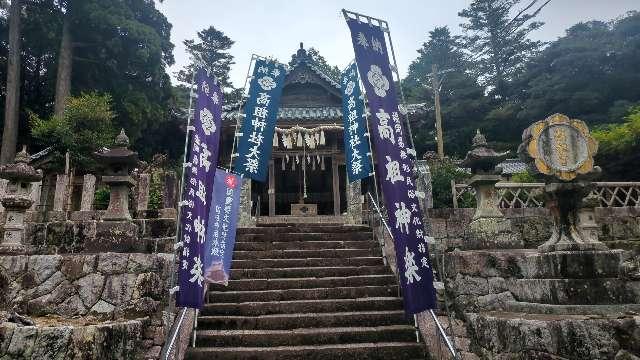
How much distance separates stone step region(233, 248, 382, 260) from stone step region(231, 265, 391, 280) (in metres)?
0.85

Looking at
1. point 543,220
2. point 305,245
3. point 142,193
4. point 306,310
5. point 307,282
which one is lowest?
point 306,310

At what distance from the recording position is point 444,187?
13.8 metres

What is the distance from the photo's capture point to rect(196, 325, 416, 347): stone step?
6.32m

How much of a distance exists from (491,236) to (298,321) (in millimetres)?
4206

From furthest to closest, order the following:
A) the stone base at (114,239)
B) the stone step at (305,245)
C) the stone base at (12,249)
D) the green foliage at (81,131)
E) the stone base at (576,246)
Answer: the green foliage at (81,131), the stone step at (305,245), the stone base at (12,249), the stone base at (114,239), the stone base at (576,246)

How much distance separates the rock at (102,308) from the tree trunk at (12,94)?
1674 centimetres

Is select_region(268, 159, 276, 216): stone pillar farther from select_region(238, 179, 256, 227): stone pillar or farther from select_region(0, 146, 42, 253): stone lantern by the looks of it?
select_region(0, 146, 42, 253): stone lantern

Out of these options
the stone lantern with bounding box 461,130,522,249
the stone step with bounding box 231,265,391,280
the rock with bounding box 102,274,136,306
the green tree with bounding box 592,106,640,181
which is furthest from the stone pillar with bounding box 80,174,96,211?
the green tree with bounding box 592,106,640,181

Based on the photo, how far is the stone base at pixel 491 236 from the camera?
7980mm

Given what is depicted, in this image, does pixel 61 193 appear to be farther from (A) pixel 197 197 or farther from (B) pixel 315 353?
(B) pixel 315 353

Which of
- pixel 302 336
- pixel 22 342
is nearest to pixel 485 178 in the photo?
pixel 302 336

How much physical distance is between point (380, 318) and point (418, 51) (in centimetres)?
3726

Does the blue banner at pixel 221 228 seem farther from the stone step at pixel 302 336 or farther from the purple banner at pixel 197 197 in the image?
the stone step at pixel 302 336

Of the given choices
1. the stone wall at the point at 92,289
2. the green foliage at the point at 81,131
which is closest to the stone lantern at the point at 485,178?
the stone wall at the point at 92,289
